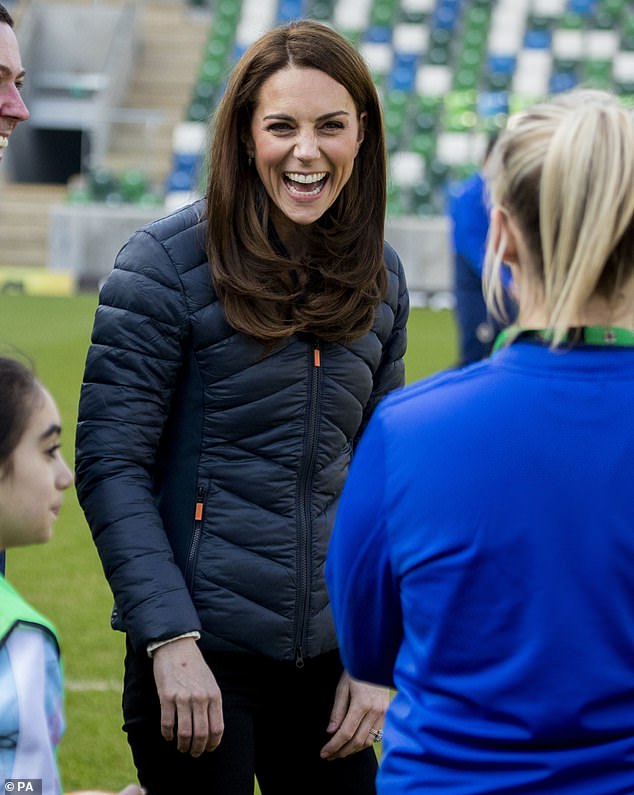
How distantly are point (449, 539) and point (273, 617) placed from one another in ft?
2.86

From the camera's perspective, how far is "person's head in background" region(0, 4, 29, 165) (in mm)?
2645

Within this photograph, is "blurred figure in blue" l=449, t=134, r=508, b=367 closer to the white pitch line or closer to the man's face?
the white pitch line

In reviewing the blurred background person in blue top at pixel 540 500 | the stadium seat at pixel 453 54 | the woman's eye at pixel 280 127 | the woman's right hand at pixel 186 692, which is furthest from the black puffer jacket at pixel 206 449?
the stadium seat at pixel 453 54

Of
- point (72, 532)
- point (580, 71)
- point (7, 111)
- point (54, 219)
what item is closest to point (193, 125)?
point (54, 219)

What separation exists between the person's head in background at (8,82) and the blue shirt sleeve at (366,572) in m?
1.24

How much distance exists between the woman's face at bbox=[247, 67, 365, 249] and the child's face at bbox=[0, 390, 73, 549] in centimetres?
61

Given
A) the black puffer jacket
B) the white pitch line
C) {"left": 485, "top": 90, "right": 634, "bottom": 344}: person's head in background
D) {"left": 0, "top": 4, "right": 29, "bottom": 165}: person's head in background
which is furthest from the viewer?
the white pitch line

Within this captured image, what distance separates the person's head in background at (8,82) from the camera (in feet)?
8.68

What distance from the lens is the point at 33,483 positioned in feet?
6.77

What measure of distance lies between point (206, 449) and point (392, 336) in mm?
492

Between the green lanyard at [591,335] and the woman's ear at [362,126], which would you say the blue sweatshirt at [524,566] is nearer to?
the green lanyard at [591,335]

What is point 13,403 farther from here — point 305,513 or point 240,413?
point 305,513

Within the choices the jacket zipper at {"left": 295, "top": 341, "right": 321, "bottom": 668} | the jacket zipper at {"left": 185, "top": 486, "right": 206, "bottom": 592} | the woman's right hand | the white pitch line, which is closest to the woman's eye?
the jacket zipper at {"left": 295, "top": 341, "right": 321, "bottom": 668}

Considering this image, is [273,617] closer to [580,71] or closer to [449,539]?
[449,539]
